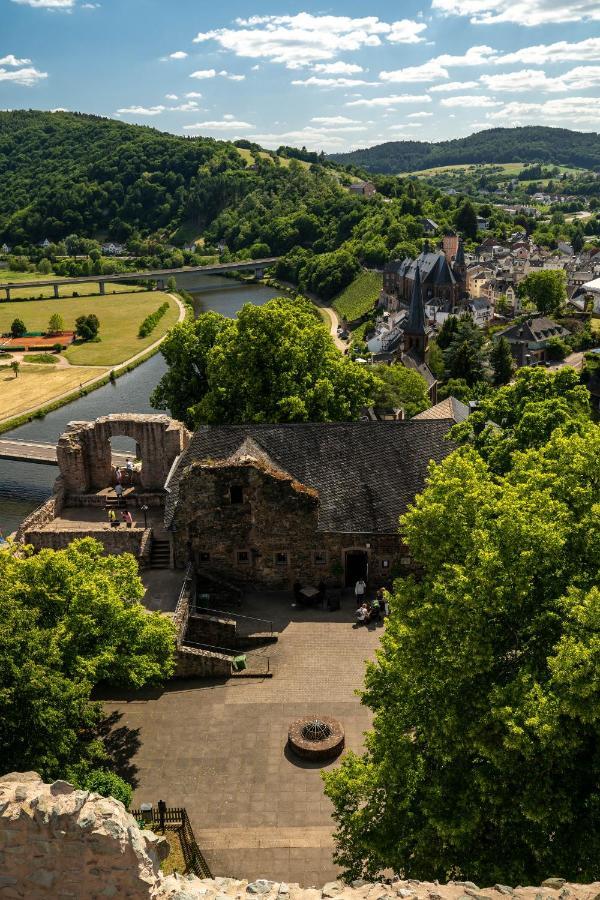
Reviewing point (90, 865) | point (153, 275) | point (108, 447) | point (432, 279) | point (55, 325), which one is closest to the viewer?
point (90, 865)

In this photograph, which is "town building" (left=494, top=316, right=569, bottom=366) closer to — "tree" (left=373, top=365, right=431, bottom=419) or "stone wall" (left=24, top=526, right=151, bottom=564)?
"tree" (left=373, top=365, right=431, bottom=419)

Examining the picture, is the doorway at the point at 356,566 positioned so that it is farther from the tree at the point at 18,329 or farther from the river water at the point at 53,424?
the tree at the point at 18,329

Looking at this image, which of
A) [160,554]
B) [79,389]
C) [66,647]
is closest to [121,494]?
[160,554]

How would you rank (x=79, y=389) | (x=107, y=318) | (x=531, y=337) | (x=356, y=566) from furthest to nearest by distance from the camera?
(x=107, y=318) < (x=531, y=337) < (x=79, y=389) < (x=356, y=566)

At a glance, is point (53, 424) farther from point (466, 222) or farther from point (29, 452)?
point (466, 222)

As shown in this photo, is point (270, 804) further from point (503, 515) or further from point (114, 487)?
point (114, 487)

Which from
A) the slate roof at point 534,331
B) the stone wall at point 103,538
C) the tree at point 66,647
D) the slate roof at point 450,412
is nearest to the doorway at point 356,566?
the stone wall at point 103,538

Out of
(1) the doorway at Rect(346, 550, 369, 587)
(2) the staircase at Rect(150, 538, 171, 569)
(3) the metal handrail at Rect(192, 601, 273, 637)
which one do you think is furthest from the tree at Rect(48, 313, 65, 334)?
(1) the doorway at Rect(346, 550, 369, 587)
